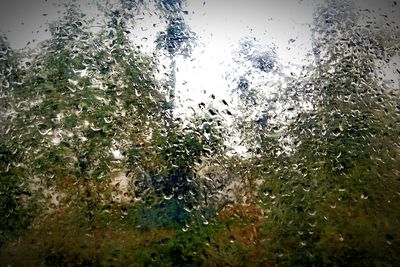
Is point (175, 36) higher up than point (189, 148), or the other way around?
point (175, 36)

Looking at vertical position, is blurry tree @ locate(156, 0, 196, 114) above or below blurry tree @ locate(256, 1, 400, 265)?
above

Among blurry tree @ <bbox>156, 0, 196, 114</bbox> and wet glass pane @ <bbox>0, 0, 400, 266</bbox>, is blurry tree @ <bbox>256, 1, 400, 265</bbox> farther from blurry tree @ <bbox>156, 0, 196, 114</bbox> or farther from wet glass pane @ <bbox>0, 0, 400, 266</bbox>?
blurry tree @ <bbox>156, 0, 196, 114</bbox>

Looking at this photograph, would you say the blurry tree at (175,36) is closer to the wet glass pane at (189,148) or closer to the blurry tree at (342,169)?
the wet glass pane at (189,148)

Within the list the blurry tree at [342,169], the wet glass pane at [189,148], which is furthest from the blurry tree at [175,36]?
the blurry tree at [342,169]

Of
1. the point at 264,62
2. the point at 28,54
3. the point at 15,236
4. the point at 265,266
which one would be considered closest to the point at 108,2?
the point at 28,54

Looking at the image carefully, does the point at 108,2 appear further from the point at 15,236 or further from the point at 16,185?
the point at 15,236

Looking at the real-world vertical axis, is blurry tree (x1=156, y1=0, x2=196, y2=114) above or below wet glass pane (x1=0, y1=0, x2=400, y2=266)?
above

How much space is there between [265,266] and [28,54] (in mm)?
3408

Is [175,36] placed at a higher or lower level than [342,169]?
higher

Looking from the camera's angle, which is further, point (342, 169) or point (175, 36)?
point (175, 36)

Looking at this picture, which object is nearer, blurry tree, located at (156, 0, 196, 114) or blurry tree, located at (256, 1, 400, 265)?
blurry tree, located at (256, 1, 400, 265)

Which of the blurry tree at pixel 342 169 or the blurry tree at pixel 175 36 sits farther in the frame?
the blurry tree at pixel 175 36

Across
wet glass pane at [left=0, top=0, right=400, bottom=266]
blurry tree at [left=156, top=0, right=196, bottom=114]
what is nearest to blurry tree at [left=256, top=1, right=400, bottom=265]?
wet glass pane at [left=0, top=0, right=400, bottom=266]

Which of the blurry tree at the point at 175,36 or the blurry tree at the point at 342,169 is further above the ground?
the blurry tree at the point at 175,36
